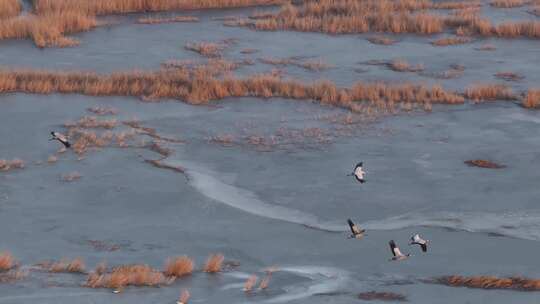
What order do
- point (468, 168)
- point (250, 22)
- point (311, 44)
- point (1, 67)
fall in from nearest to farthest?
1. point (468, 168)
2. point (1, 67)
3. point (311, 44)
4. point (250, 22)

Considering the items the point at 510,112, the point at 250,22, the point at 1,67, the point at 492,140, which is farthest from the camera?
the point at 250,22

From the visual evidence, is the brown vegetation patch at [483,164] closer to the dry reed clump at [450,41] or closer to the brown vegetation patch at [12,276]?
the brown vegetation patch at [12,276]

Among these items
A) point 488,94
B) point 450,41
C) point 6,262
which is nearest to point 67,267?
point 6,262

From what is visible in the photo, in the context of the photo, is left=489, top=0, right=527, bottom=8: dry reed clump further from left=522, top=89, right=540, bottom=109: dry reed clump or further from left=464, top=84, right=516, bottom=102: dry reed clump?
left=522, top=89, right=540, bottom=109: dry reed clump

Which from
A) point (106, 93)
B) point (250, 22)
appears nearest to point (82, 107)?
point (106, 93)

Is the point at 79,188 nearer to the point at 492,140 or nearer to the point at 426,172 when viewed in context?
the point at 426,172

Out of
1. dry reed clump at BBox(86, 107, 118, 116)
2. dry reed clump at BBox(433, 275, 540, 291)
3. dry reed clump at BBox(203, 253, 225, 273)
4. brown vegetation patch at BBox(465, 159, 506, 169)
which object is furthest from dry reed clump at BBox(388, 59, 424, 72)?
dry reed clump at BBox(203, 253, 225, 273)
